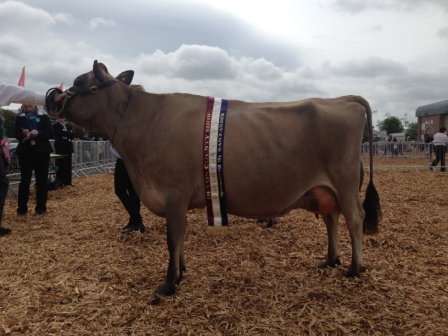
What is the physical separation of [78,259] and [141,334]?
222cm

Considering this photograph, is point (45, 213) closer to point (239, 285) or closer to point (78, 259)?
point (78, 259)

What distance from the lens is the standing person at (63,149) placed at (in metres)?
12.1

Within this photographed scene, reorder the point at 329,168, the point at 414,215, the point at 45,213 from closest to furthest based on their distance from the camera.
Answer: the point at 329,168 < the point at 414,215 < the point at 45,213

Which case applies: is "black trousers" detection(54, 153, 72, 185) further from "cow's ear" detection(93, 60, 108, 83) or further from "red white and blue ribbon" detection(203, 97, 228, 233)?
"red white and blue ribbon" detection(203, 97, 228, 233)

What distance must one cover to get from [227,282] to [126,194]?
2.74 meters

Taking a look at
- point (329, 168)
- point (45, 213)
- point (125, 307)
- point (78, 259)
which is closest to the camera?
point (125, 307)

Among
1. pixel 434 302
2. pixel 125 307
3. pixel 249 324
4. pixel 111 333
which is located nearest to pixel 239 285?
pixel 249 324

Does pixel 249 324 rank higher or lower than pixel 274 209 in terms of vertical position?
lower

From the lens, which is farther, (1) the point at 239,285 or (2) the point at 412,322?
(1) the point at 239,285

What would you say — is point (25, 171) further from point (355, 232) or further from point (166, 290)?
→ point (355, 232)

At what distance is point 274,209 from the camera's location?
3957mm

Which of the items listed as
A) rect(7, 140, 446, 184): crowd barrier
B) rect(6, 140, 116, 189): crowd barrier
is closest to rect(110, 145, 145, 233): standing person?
rect(7, 140, 446, 184): crowd barrier

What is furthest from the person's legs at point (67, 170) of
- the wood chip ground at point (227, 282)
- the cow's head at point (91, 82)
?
the cow's head at point (91, 82)

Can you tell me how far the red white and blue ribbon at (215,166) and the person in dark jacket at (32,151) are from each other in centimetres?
491
